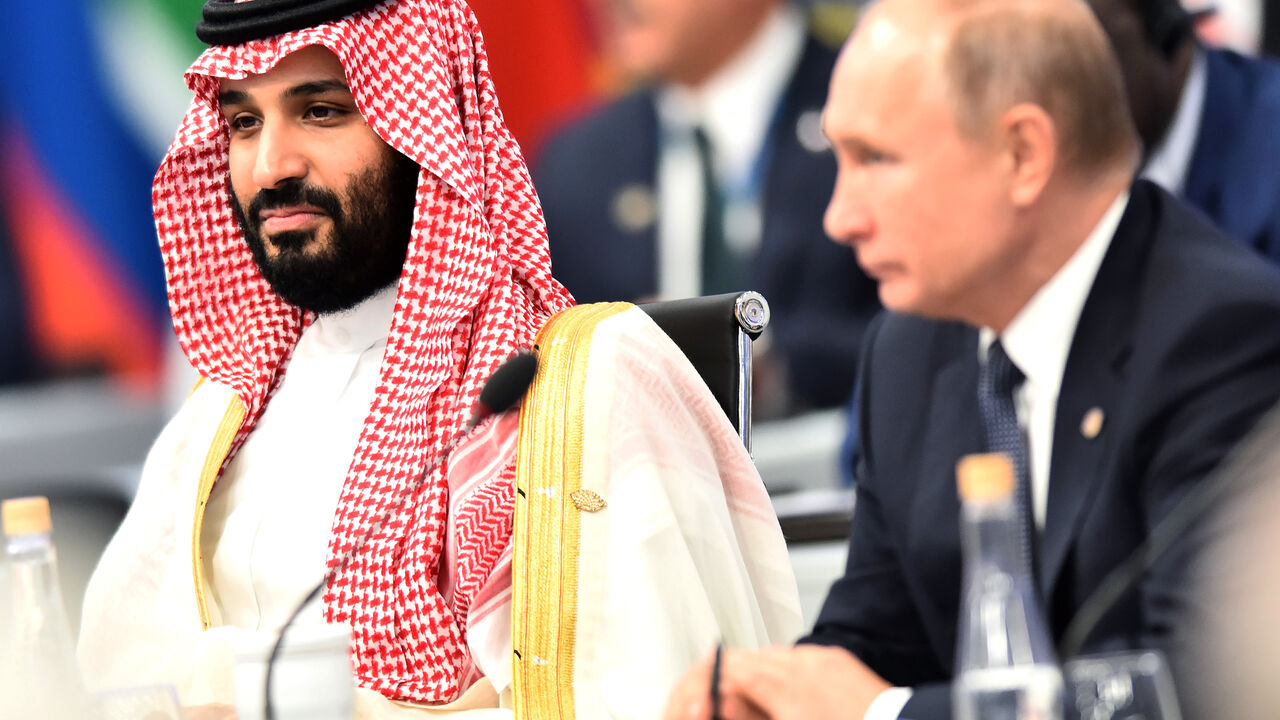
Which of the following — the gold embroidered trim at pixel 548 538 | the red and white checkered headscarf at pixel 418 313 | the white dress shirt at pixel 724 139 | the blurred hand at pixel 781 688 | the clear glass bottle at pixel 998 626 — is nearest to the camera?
the clear glass bottle at pixel 998 626

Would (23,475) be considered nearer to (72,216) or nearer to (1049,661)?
(72,216)

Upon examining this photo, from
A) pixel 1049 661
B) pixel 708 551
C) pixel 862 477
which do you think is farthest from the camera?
pixel 708 551

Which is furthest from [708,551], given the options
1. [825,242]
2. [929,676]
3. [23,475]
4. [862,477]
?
[23,475]

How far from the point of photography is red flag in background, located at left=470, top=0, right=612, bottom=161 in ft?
14.3

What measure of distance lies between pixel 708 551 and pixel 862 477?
25 cm

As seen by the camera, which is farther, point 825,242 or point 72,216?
point 72,216

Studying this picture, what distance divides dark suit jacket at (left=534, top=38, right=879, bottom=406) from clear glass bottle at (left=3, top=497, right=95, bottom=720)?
2.48 metres

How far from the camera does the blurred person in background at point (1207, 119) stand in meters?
2.99

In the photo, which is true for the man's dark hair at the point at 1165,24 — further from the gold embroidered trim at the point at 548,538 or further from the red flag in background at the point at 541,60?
the red flag in background at the point at 541,60

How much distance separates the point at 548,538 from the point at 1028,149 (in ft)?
2.52

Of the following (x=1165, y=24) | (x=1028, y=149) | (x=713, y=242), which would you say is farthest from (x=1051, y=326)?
(x=713, y=242)

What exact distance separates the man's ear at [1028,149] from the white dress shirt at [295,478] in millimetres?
1071

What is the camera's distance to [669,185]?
13.7 feet

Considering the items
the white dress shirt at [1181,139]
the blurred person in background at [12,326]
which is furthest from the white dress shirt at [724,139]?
the blurred person in background at [12,326]
